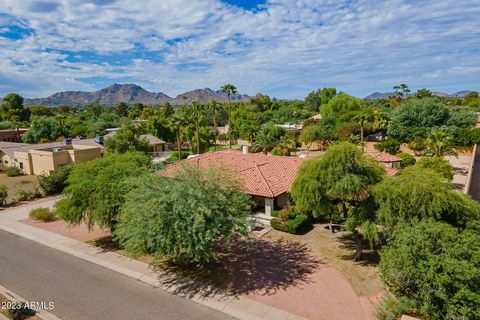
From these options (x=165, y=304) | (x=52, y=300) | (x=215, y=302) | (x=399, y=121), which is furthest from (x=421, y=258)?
(x=399, y=121)

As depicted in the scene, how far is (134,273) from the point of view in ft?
57.2

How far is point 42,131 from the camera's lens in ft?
221

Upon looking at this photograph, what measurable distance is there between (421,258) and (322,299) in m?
4.63

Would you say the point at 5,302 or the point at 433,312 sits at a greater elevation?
the point at 433,312

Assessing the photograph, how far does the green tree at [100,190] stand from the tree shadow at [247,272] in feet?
14.7

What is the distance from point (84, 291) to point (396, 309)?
45.9 feet

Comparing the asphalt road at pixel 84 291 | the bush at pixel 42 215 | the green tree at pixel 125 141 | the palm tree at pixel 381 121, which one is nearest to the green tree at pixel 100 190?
the asphalt road at pixel 84 291

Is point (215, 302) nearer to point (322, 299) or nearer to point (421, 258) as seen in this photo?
point (322, 299)

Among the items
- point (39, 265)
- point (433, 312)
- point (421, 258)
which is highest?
point (421, 258)

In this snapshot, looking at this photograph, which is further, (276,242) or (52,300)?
(276,242)

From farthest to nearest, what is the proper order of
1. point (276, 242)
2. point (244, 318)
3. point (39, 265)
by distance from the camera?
point (276, 242), point (39, 265), point (244, 318)

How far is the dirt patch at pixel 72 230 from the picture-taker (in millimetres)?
22947

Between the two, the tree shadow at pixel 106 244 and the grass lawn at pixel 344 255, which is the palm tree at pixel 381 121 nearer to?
the grass lawn at pixel 344 255

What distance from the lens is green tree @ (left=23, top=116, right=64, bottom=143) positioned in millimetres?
66812
